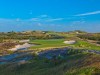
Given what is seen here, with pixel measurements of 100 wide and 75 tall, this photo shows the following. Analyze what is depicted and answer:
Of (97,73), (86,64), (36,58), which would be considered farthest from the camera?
(36,58)

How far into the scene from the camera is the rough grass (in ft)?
61.6

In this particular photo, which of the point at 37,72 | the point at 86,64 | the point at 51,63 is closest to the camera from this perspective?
the point at 86,64

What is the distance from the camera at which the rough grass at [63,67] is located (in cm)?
1877

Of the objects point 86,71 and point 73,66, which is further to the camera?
point 73,66

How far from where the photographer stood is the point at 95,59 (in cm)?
2092

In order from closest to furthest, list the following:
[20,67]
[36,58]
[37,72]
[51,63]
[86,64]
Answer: [86,64] → [37,72] → [51,63] → [20,67] → [36,58]

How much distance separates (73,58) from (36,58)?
19.1 feet

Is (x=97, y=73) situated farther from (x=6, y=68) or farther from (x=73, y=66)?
(x=6, y=68)

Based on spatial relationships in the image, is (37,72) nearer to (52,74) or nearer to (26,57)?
(52,74)

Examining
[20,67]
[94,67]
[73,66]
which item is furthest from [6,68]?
[94,67]

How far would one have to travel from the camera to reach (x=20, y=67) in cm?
2773

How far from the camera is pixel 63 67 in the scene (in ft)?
72.7

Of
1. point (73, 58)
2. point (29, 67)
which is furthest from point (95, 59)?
point (29, 67)

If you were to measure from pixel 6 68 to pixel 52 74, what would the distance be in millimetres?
8136
